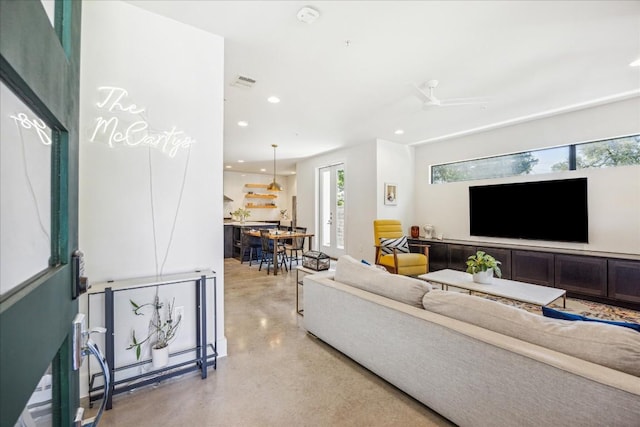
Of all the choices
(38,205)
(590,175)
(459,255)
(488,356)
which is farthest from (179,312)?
(590,175)

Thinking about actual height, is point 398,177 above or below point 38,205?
above

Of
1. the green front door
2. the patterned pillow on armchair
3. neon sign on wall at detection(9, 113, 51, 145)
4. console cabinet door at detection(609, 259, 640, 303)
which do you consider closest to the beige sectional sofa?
the green front door

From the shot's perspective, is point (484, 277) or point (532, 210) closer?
point (484, 277)

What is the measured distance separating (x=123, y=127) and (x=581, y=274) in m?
5.50

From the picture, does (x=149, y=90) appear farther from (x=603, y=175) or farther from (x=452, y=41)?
(x=603, y=175)

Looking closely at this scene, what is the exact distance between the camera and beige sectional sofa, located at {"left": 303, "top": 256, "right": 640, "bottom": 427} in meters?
1.13

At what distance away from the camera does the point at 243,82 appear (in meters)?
3.38

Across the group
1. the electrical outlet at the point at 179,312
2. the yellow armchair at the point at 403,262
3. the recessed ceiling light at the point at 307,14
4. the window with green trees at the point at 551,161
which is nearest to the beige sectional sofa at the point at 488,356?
the electrical outlet at the point at 179,312

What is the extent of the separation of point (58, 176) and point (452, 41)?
3012 mm

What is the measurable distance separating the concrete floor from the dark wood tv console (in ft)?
11.7

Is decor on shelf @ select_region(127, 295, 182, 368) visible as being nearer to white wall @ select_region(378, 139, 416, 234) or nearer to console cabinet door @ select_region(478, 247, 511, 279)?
white wall @ select_region(378, 139, 416, 234)

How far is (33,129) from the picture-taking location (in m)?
0.57

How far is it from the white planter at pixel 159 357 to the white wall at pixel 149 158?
0.63 ft

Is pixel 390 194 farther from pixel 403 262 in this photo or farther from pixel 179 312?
pixel 179 312
